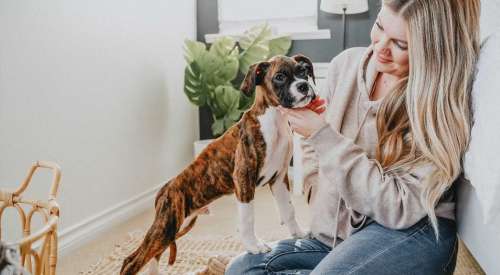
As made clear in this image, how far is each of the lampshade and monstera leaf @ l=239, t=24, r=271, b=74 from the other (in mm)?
390

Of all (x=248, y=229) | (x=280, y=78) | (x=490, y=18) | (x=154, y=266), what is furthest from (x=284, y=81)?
(x=154, y=266)

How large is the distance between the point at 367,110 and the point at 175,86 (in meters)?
2.17

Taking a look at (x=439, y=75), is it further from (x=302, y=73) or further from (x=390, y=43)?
Answer: (x=302, y=73)

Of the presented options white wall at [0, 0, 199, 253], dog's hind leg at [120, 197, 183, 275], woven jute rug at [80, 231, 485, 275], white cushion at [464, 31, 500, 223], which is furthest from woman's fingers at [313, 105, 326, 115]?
white wall at [0, 0, 199, 253]

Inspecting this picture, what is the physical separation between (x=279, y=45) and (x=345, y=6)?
48 centimetres

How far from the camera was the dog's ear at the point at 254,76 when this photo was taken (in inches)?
46.3

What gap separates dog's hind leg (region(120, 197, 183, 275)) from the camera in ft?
4.28

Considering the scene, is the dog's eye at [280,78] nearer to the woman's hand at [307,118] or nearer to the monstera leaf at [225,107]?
the woman's hand at [307,118]

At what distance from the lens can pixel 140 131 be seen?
2814mm

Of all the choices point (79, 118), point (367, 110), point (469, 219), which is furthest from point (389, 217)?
point (79, 118)

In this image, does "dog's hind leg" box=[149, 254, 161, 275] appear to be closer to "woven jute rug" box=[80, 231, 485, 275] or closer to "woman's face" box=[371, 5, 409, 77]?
"woven jute rug" box=[80, 231, 485, 275]

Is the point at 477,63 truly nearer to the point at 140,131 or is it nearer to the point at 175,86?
the point at 140,131

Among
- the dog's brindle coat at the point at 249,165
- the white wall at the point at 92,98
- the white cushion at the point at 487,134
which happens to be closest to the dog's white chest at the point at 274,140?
the dog's brindle coat at the point at 249,165

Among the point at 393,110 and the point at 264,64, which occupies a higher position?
the point at 264,64
